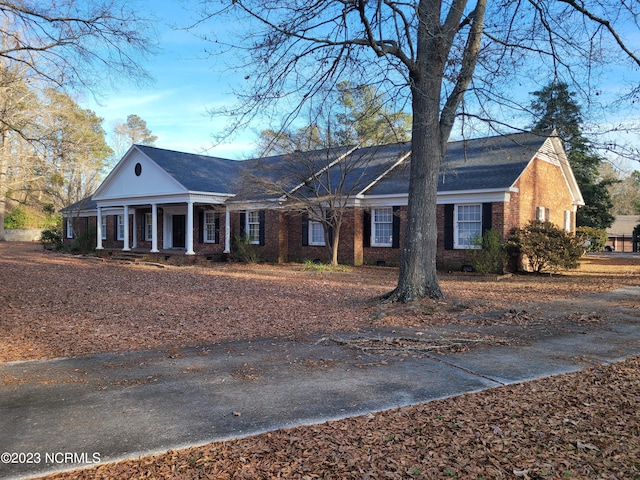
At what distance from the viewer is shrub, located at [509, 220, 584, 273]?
665 inches

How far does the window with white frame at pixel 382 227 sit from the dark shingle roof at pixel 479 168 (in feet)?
2.79

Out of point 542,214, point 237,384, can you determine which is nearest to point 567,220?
point 542,214

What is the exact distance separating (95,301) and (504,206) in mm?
13525

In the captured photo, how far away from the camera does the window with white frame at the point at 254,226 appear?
23375 millimetres

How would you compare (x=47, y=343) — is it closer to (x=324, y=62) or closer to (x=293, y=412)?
(x=293, y=412)

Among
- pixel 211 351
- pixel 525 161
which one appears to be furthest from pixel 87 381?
pixel 525 161

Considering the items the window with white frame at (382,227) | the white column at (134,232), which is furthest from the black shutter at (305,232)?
the white column at (134,232)

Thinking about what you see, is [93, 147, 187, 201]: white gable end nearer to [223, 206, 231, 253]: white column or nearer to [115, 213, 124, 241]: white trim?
[223, 206, 231, 253]: white column

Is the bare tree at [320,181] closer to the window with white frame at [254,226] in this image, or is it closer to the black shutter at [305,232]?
the black shutter at [305,232]

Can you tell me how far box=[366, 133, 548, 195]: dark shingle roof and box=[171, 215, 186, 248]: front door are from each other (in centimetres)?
1168

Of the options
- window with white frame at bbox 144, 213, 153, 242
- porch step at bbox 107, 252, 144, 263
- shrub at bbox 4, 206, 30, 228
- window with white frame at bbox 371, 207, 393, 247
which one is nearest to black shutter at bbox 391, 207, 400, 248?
window with white frame at bbox 371, 207, 393, 247

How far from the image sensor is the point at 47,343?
691 centimetres

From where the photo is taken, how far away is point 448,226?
18.6 metres

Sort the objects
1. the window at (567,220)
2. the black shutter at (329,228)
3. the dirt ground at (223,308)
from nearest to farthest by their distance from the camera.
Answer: the dirt ground at (223,308)
the black shutter at (329,228)
the window at (567,220)
